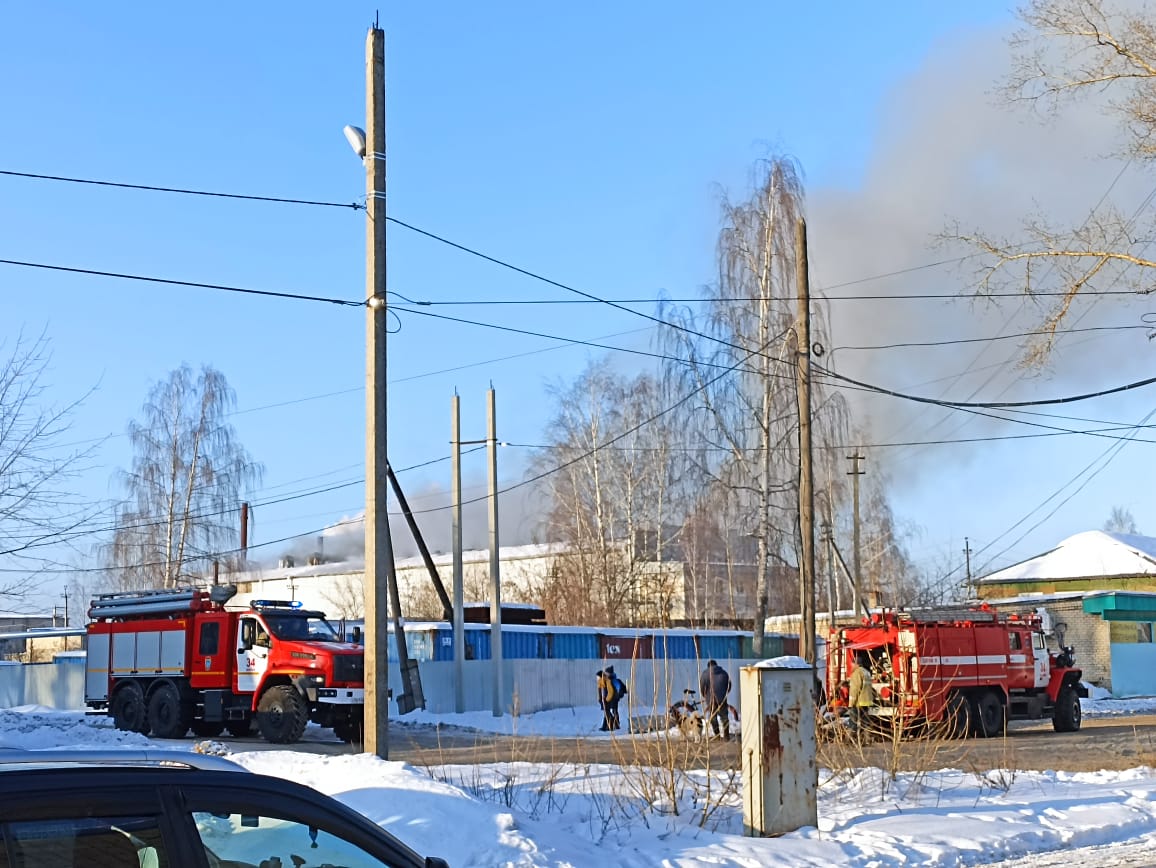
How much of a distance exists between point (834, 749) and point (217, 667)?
1624 centimetres

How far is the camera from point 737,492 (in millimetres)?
43500

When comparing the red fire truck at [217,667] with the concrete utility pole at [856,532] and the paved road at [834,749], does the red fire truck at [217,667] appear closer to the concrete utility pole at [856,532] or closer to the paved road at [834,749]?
the paved road at [834,749]

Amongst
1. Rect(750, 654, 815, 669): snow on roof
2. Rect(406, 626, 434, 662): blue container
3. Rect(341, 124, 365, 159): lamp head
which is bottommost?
Rect(406, 626, 434, 662): blue container

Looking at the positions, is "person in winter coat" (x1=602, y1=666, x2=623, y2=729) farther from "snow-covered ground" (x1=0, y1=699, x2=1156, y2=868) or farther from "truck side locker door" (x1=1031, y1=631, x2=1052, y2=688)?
"snow-covered ground" (x1=0, y1=699, x2=1156, y2=868)

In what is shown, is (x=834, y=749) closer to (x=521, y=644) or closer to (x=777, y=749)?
(x=777, y=749)

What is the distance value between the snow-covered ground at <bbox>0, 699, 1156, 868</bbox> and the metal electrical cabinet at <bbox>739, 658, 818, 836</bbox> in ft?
0.68

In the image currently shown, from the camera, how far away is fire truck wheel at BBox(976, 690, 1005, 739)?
91.7ft

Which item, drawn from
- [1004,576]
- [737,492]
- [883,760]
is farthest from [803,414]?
[1004,576]

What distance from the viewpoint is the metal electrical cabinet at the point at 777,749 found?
1138cm

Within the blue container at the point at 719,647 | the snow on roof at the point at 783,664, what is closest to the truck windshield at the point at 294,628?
the snow on roof at the point at 783,664

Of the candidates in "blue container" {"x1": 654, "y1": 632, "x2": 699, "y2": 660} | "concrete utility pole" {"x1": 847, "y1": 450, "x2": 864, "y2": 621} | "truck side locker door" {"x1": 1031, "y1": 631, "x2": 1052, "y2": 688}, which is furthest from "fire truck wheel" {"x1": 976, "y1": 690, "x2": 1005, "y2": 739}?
"concrete utility pole" {"x1": 847, "y1": 450, "x2": 864, "y2": 621}

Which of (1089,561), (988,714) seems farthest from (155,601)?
(1089,561)

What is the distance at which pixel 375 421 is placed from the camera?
584 inches

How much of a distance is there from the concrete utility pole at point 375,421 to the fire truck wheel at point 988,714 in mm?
17329
